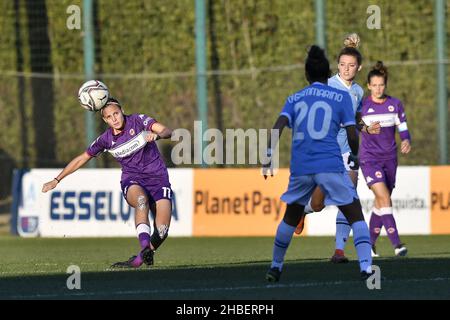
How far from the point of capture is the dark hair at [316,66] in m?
11.2

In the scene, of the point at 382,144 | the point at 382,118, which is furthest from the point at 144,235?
Result: the point at 382,118

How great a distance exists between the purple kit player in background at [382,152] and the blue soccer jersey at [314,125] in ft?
14.6

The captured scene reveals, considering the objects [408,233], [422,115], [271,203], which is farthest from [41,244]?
[422,115]

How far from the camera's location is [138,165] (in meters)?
13.6

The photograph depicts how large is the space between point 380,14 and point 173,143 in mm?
4569

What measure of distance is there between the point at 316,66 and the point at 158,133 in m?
2.50

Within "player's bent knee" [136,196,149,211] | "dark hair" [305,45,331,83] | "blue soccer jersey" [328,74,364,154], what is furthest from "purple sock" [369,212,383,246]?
"dark hair" [305,45,331,83]

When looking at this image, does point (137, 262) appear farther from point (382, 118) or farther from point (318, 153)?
point (382, 118)

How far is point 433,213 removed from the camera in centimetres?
2048

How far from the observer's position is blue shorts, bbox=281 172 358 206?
11.1 meters

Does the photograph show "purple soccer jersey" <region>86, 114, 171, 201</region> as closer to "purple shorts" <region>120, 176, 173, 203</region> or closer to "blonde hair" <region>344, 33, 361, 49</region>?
"purple shorts" <region>120, 176, 173, 203</region>

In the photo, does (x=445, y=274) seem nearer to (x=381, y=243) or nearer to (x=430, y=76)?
(x=381, y=243)

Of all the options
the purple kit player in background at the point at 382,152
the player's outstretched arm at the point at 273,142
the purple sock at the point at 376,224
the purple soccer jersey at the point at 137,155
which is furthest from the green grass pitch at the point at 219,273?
the player's outstretched arm at the point at 273,142

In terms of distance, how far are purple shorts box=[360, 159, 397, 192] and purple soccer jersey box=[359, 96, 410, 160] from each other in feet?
0.18
